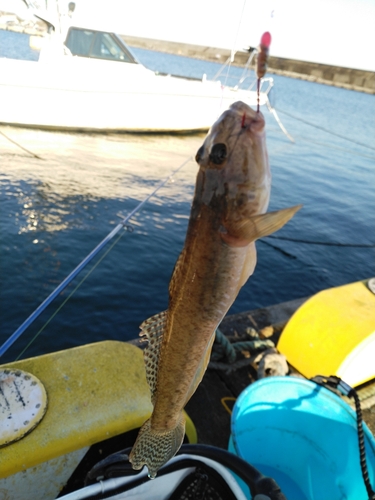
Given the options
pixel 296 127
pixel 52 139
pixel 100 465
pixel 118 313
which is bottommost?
pixel 118 313

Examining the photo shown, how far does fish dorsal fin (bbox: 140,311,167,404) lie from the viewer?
212 centimetres

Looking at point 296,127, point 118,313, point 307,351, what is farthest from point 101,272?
point 296,127

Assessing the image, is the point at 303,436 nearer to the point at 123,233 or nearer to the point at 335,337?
the point at 335,337

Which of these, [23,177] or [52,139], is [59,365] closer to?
[23,177]

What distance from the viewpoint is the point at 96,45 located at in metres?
18.2

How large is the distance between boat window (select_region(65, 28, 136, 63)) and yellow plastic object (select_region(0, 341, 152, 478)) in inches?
724

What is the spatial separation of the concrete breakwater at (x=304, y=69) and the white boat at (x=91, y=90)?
9638 centimetres

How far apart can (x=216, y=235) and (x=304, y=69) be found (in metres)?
132

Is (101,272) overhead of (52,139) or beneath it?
beneath

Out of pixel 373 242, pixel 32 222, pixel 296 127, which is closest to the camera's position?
pixel 32 222

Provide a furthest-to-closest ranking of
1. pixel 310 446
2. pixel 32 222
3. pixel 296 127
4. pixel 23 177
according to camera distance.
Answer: pixel 296 127
pixel 23 177
pixel 32 222
pixel 310 446

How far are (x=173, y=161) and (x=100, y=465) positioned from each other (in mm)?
16673

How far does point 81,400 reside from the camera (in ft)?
10.3

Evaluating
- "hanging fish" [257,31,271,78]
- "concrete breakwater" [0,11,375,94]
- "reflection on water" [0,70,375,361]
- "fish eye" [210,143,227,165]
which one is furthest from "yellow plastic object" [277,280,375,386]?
"concrete breakwater" [0,11,375,94]
